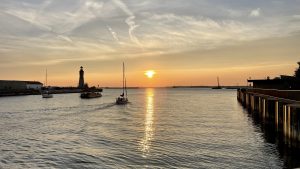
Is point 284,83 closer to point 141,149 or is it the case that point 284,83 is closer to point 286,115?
point 286,115

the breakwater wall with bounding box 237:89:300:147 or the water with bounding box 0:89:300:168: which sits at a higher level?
the breakwater wall with bounding box 237:89:300:147

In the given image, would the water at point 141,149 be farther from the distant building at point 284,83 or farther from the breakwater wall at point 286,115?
the distant building at point 284,83

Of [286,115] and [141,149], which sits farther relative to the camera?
[141,149]

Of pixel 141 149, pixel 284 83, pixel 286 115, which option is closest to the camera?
pixel 286 115

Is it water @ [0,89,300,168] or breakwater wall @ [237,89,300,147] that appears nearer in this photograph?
water @ [0,89,300,168]

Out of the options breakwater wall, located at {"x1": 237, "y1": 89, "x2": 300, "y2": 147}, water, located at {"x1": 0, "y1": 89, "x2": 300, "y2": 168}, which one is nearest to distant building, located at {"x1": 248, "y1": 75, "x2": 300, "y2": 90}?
breakwater wall, located at {"x1": 237, "y1": 89, "x2": 300, "y2": 147}

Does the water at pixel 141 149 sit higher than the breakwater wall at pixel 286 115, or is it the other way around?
the breakwater wall at pixel 286 115

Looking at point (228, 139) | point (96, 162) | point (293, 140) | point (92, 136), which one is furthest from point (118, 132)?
point (293, 140)

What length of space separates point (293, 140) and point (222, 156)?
5.96m

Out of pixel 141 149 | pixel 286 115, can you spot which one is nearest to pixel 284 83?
pixel 286 115

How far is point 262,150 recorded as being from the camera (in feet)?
92.8

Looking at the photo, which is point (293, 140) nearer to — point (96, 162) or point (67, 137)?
point (96, 162)

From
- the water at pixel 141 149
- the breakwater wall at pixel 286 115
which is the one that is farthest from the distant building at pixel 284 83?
the water at pixel 141 149

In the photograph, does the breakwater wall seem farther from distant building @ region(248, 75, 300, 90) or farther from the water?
distant building @ region(248, 75, 300, 90)
